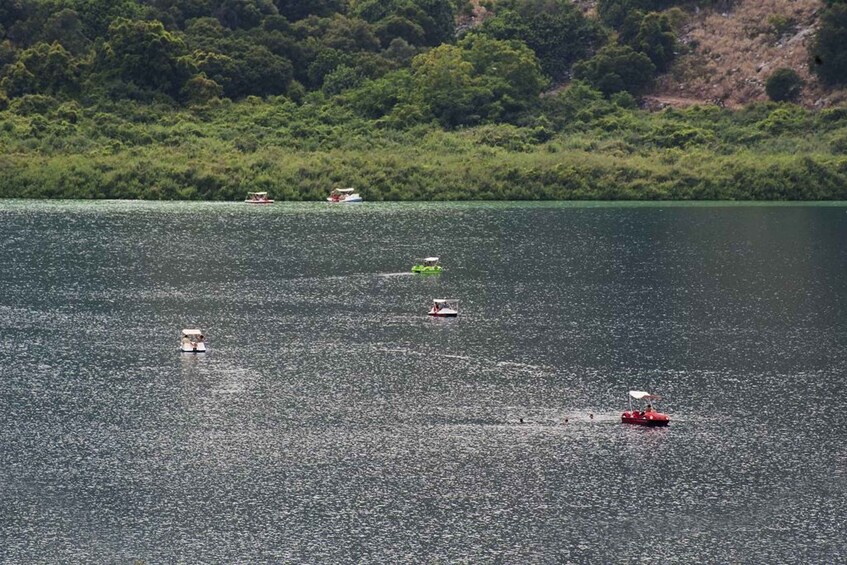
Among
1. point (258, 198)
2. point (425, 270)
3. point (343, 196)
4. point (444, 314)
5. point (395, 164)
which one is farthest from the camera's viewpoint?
point (395, 164)

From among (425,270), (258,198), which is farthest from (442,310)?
(258,198)

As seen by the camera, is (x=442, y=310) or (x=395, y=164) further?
(x=395, y=164)

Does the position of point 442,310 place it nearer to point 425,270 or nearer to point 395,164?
point 425,270

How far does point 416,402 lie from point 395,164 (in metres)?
110

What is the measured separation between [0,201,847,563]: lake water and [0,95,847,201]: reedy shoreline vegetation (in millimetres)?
41122

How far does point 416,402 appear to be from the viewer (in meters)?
82.9

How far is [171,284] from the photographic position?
121188 mm

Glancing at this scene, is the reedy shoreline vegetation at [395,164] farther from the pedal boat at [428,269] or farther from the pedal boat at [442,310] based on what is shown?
the pedal boat at [442,310]

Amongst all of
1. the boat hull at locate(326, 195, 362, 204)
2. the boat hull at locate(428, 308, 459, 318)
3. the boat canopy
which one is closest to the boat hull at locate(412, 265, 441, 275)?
the boat hull at locate(428, 308, 459, 318)

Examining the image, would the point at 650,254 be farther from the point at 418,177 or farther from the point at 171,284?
the point at 418,177

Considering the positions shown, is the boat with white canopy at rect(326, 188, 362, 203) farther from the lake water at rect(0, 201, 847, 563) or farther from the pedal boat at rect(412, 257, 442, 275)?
the pedal boat at rect(412, 257, 442, 275)

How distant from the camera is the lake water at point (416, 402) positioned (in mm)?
62906

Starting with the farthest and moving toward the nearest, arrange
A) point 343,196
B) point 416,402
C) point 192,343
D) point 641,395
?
point 343,196, point 192,343, point 416,402, point 641,395

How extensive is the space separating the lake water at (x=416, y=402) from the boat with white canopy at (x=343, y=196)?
38.9 metres
